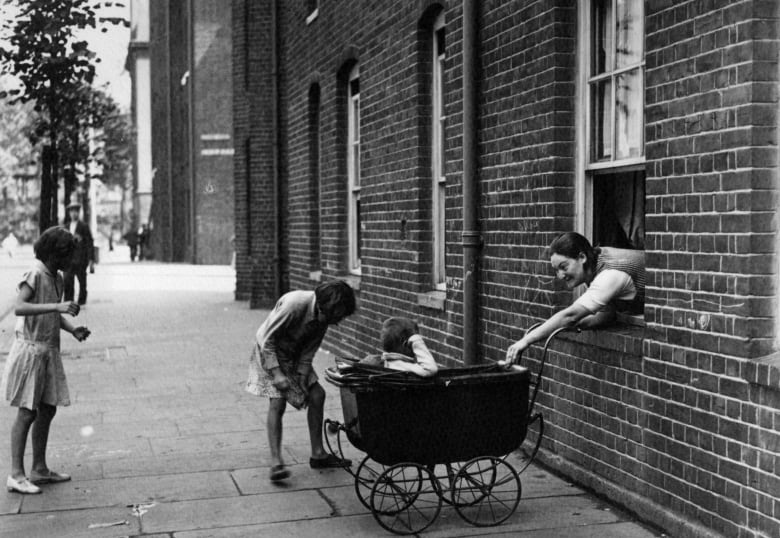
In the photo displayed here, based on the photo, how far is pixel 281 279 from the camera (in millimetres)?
20266

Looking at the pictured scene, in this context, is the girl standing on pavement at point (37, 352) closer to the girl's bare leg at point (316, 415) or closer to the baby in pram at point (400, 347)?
the girl's bare leg at point (316, 415)

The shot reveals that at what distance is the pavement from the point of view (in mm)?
6020

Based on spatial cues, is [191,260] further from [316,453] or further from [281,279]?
[316,453]

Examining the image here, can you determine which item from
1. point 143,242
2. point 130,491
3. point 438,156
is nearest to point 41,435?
point 130,491

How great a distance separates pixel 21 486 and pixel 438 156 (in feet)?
15.7

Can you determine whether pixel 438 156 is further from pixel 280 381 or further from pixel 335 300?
pixel 335 300

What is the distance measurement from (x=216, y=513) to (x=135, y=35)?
62907 mm

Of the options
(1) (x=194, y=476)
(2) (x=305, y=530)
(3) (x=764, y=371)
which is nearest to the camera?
(3) (x=764, y=371)

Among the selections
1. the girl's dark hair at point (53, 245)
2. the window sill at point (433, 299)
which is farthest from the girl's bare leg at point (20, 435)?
the window sill at point (433, 299)

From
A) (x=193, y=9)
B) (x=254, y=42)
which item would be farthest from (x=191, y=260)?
(x=254, y=42)

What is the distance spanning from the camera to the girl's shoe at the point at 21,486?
679 cm

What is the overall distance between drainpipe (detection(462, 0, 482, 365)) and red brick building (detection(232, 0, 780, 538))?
0.6 inches

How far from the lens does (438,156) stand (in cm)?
997

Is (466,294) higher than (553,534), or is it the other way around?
(466,294)
